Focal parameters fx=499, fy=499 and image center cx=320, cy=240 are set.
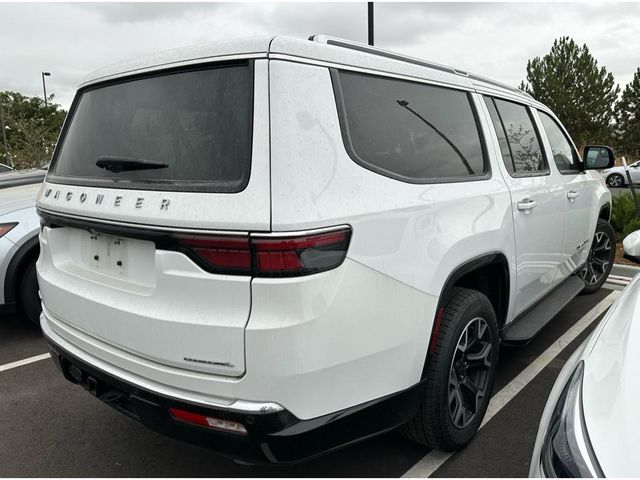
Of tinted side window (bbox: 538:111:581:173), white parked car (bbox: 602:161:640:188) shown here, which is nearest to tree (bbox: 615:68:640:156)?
white parked car (bbox: 602:161:640:188)

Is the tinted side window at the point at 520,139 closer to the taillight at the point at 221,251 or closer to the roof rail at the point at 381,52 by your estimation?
the roof rail at the point at 381,52

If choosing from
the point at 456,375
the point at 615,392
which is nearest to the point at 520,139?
the point at 456,375

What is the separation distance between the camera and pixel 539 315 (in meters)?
3.41

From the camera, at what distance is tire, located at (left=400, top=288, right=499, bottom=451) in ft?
7.34

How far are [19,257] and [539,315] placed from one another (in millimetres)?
3902

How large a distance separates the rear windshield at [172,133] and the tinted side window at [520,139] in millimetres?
1847

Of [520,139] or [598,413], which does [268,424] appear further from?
[520,139]

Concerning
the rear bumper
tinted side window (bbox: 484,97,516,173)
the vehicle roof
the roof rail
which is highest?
the roof rail

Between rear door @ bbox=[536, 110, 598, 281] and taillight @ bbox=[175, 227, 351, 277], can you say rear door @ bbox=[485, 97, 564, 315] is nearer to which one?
rear door @ bbox=[536, 110, 598, 281]

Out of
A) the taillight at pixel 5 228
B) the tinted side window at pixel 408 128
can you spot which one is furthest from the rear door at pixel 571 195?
the taillight at pixel 5 228

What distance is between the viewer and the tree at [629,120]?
1503 inches

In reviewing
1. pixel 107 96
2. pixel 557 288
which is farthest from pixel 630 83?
pixel 107 96

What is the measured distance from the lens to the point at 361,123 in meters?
1.98

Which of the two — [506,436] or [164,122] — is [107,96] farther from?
[506,436]
